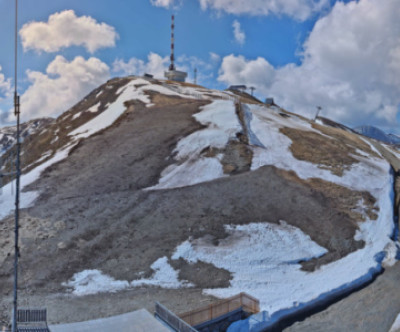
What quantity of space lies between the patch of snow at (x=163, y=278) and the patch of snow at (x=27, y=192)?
615 inches

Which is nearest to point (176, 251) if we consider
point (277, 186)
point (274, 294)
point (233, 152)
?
point (274, 294)

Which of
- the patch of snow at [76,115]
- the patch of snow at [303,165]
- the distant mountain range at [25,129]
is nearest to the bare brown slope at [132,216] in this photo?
the patch of snow at [303,165]

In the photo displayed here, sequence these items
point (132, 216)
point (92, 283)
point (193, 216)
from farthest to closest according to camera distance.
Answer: point (193, 216) < point (132, 216) < point (92, 283)

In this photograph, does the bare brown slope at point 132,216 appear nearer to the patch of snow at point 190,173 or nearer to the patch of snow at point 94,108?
the patch of snow at point 190,173

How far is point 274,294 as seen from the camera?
26.6m

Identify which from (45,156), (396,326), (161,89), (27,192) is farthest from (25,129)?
(396,326)

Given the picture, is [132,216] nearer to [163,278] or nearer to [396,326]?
[163,278]

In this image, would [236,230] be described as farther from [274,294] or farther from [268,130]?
[268,130]

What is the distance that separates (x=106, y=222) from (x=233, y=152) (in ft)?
59.7

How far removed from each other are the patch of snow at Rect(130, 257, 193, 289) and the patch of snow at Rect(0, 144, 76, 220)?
51.2 feet

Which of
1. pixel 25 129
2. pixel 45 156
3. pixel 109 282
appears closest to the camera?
pixel 109 282

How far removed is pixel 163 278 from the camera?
27188 mm

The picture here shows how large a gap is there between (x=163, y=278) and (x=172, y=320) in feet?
25.9

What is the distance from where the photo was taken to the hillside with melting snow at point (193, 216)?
1040 inches
